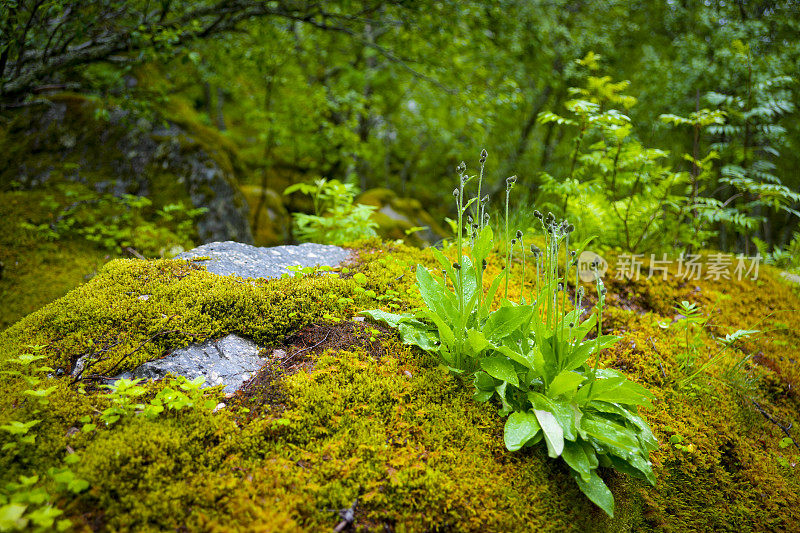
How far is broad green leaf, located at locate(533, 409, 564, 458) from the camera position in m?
1.71

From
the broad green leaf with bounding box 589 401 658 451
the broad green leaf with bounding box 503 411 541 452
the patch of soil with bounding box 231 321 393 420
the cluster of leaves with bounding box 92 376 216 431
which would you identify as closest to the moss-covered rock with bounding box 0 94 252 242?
the patch of soil with bounding box 231 321 393 420

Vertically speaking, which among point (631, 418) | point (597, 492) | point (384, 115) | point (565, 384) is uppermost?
point (384, 115)

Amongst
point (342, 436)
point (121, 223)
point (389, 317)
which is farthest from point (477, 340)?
point (121, 223)

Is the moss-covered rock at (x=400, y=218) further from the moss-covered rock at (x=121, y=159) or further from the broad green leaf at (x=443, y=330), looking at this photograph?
the broad green leaf at (x=443, y=330)

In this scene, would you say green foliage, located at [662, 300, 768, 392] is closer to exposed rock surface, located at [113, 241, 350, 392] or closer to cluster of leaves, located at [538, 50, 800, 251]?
cluster of leaves, located at [538, 50, 800, 251]

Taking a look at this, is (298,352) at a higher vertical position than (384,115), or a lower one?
lower

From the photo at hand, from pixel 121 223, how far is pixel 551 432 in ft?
18.0

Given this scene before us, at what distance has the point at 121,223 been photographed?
5.02 m

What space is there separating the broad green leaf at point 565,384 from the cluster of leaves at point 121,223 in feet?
15.1

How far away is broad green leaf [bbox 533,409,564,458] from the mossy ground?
0.25 metres

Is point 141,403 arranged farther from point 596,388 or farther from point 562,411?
point 596,388

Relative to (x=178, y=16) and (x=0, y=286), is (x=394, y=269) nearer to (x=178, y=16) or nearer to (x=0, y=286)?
(x=0, y=286)

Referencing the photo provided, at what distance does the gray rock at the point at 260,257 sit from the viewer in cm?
313

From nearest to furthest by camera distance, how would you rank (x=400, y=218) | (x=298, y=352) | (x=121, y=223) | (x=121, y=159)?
(x=298, y=352)
(x=121, y=223)
(x=121, y=159)
(x=400, y=218)
